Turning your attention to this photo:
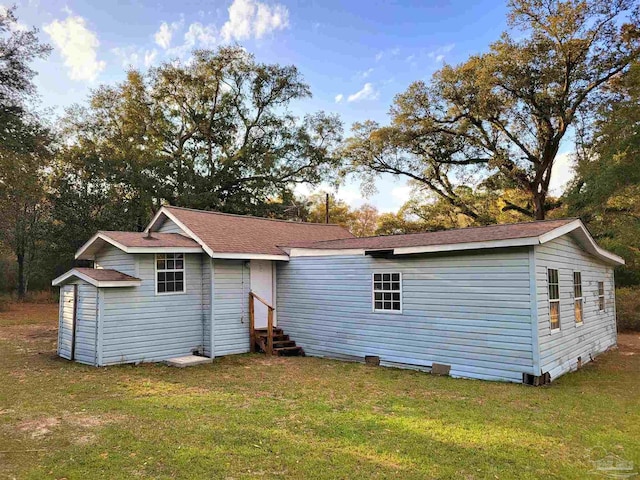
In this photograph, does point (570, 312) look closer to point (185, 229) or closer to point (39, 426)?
point (185, 229)

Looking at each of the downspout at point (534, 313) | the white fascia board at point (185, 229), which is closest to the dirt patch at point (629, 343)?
the downspout at point (534, 313)

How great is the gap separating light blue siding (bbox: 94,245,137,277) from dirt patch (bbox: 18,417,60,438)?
4560 mm

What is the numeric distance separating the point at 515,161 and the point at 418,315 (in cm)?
1637

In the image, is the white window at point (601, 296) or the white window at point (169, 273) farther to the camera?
the white window at point (601, 296)

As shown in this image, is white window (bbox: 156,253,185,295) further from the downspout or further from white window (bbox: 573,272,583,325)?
white window (bbox: 573,272,583,325)

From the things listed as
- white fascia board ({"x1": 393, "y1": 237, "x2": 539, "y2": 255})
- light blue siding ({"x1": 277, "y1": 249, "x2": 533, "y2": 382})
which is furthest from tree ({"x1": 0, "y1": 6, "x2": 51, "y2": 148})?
white fascia board ({"x1": 393, "y1": 237, "x2": 539, "y2": 255})

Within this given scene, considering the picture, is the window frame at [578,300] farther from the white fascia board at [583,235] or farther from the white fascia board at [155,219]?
the white fascia board at [155,219]

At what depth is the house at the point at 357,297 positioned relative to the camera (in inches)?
313

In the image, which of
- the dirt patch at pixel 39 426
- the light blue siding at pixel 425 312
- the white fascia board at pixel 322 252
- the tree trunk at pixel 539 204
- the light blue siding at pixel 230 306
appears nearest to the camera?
the dirt patch at pixel 39 426

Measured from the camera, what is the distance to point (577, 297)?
387 inches

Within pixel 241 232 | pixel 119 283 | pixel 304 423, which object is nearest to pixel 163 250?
pixel 119 283

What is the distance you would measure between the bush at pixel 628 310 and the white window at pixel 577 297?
28.1 ft

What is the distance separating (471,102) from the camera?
2116 centimetres

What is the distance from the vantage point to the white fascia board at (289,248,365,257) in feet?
33.2
